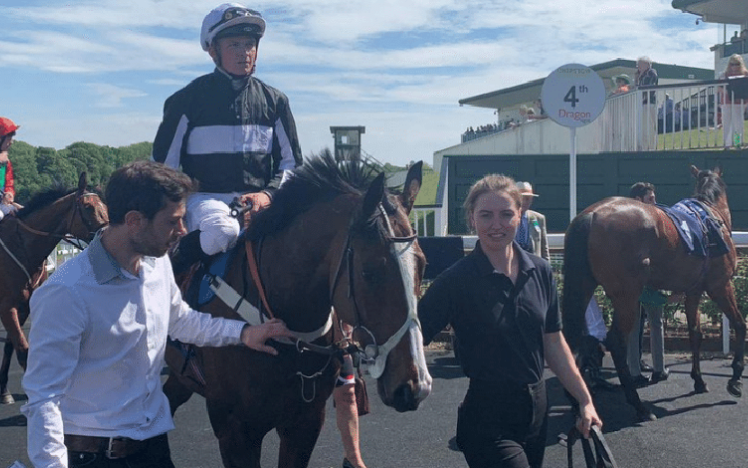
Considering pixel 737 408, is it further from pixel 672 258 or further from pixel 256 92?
pixel 256 92

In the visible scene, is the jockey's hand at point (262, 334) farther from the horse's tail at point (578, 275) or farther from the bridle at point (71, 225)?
the bridle at point (71, 225)

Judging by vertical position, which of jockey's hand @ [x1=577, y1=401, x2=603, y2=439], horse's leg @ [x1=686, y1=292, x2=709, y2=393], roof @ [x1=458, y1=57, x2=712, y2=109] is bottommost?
horse's leg @ [x1=686, y1=292, x2=709, y2=393]

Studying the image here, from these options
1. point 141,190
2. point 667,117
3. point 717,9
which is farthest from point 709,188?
point 717,9

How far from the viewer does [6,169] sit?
28.0 feet

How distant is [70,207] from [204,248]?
15.1 feet

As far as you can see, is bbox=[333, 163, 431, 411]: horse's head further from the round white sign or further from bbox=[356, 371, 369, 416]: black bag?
the round white sign

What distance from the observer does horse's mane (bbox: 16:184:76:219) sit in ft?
25.3

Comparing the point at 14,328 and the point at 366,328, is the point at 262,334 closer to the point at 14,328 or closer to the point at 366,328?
the point at 366,328

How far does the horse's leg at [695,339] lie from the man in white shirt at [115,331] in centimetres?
601

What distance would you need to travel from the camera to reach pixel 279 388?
3438 millimetres

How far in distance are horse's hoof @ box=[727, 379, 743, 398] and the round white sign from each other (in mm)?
3780

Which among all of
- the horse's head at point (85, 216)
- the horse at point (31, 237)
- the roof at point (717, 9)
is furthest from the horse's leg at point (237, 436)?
the roof at point (717, 9)

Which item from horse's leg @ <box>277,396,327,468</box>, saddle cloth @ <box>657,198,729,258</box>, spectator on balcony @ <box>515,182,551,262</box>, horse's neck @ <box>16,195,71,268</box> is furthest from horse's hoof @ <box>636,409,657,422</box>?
horse's neck @ <box>16,195,71,268</box>

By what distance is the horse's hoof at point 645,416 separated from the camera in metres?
6.64
